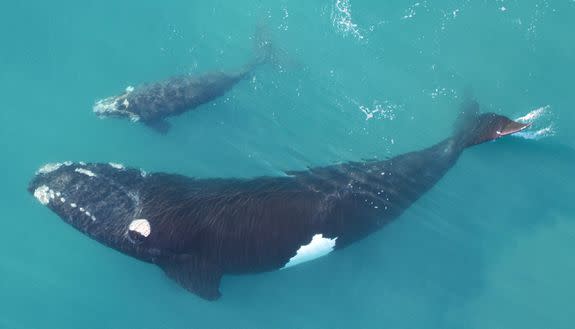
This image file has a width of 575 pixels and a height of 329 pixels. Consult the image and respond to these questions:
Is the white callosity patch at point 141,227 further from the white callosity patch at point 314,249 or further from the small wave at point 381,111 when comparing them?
the small wave at point 381,111

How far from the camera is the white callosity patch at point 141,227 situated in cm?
911

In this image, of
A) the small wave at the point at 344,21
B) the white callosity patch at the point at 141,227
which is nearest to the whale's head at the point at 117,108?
the white callosity patch at the point at 141,227

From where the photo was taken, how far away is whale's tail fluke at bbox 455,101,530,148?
10.3m

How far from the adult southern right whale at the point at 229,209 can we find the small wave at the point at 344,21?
3.59 metres

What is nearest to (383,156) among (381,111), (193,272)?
(381,111)

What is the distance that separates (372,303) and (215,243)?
4716 millimetres

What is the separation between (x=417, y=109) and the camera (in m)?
11.9

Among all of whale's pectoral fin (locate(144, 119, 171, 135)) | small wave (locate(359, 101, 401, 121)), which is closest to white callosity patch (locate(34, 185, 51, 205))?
whale's pectoral fin (locate(144, 119, 171, 135))

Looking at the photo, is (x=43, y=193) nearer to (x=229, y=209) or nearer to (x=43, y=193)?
(x=43, y=193)

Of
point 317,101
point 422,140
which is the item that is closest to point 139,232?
point 317,101

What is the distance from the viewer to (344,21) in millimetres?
12242

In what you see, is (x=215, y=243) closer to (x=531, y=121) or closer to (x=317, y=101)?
(x=317, y=101)

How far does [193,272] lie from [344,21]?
23.3ft

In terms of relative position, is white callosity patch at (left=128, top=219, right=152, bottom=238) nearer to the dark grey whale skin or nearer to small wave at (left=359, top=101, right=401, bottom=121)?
the dark grey whale skin
